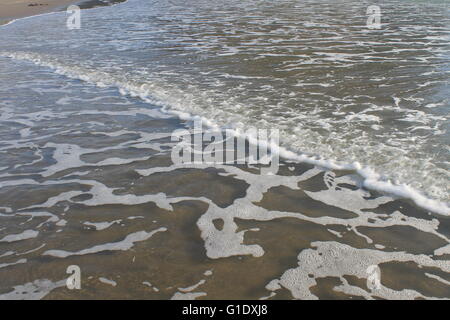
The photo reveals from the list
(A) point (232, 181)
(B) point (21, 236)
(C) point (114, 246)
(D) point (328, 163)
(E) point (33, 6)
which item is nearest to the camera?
(C) point (114, 246)

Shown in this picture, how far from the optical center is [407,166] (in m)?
4.37

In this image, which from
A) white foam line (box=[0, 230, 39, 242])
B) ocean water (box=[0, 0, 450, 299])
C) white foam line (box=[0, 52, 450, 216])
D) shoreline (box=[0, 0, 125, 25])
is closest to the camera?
ocean water (box=[0, 0, 450, 299])

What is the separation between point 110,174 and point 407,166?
319 cm

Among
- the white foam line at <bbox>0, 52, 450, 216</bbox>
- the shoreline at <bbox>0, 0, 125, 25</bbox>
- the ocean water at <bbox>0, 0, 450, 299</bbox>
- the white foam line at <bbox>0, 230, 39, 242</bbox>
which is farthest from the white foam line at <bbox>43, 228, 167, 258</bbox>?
the shoreline at <bbox>0, 0, 125, 25</bbox>

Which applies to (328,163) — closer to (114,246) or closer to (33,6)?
(114,246)

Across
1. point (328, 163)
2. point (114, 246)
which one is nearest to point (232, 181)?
point (328, 163)

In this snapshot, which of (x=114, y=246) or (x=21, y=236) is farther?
(x=21, y=236)

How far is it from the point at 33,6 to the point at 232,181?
25.4 meters

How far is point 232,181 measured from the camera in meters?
4.38

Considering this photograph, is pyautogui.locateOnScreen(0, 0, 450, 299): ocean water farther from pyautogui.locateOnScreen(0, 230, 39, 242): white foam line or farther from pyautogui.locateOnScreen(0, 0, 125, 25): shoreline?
pyautogui.locateOnScreen(0, 0, 125, 25): shoreline

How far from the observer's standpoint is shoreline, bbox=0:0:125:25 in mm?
22194

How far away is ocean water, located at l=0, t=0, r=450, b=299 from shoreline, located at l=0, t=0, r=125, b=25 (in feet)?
48.8
